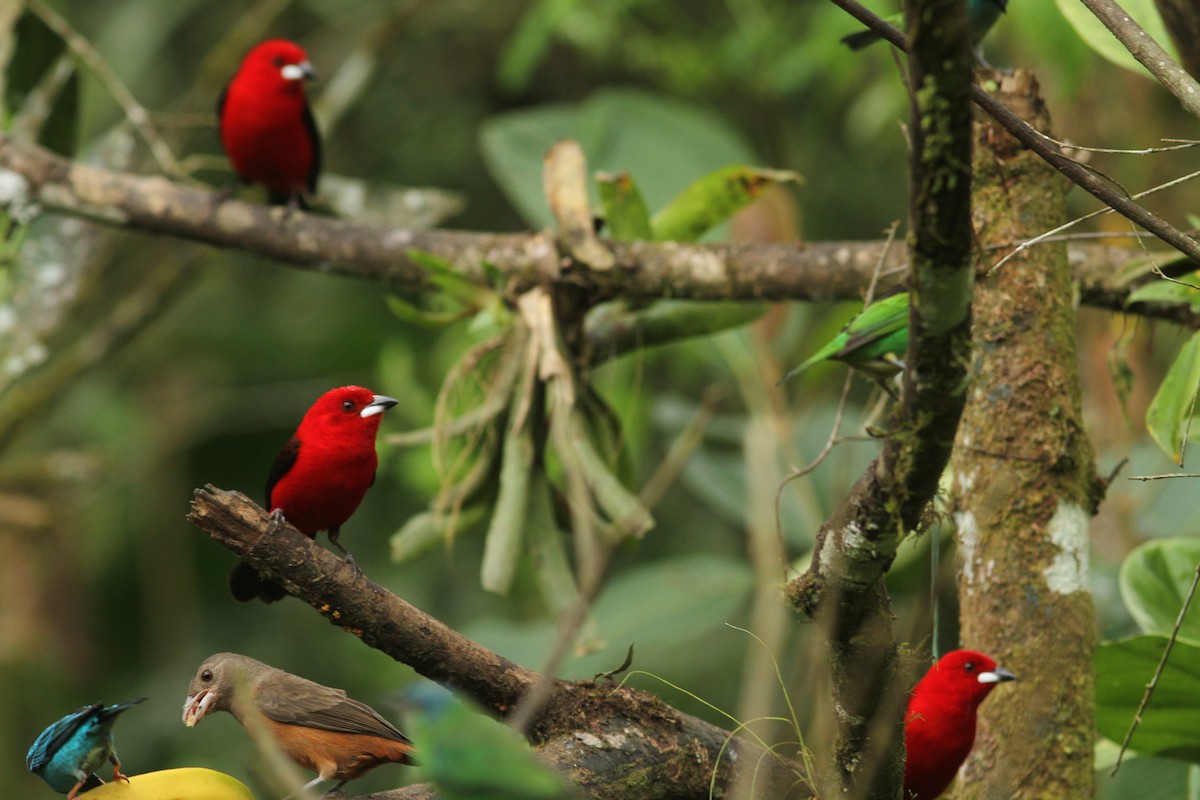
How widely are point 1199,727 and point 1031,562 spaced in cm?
69

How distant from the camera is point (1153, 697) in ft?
11.3

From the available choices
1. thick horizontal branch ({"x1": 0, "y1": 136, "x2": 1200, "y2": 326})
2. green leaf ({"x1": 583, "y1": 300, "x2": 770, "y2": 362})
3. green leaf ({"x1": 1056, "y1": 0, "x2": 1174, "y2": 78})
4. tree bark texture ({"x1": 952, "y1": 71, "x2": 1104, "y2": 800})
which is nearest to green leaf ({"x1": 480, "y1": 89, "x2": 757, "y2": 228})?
thick horizontal branch ({"x1": 0, "y1": 136, "x2": 1200, "y2": 326})

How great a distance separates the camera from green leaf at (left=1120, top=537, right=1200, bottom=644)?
379cm

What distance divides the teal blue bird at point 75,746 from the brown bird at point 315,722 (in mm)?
351

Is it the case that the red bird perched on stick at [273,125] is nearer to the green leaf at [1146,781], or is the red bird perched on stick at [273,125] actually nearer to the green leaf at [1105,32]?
the green leaf at [1105,32]

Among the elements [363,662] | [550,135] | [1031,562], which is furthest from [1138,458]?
[363,662]

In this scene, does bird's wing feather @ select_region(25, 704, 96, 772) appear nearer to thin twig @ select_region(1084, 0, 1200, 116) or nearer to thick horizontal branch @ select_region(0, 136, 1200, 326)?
thin twig @ select_region(1084, 0, 1200, 116)

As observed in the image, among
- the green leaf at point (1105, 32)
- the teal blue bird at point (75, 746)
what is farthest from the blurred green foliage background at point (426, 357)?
the teal blue bird at point (75, 746)

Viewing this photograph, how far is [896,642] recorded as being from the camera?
7.49ft

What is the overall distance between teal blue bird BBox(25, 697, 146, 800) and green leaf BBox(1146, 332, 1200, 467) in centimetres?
251

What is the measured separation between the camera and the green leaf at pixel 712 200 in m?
4.55

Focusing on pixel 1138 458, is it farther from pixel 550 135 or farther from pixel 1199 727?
pixel 550 135

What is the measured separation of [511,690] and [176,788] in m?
0.67

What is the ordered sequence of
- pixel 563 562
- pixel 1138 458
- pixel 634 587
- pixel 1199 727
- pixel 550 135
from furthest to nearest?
pixel 550 135 < pixel 634 587 < pixel 1138 458 < pixel 563 562 < pixel 1199 727
